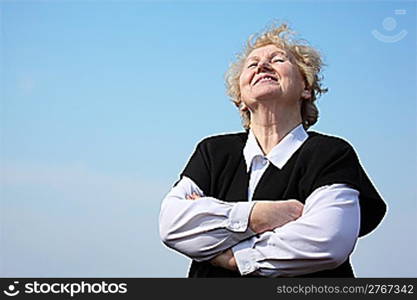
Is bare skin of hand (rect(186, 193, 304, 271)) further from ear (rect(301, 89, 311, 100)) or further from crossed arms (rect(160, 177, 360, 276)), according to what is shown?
ear (rect(301, 89, 311, 100))

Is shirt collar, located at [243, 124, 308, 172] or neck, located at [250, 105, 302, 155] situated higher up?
neck, located at [250, 105, 302, 155]

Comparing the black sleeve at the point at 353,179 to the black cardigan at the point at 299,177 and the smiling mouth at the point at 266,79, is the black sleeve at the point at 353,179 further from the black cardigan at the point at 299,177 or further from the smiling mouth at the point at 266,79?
the smiling mouth at the point at 266,79

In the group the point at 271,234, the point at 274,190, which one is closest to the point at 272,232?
the point at 271,234

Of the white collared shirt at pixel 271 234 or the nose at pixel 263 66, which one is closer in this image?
the white collared shirt at pixel 271 234

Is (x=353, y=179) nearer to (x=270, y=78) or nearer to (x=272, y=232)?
(x=272, y=232)

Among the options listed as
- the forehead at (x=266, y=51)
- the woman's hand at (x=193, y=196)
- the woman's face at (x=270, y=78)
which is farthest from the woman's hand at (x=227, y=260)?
the forehead at (x=266, y=51)

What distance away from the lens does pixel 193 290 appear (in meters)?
1.75

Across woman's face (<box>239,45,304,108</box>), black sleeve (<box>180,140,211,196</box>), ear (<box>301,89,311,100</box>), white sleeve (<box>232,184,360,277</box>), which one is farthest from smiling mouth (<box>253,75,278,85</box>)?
white sleeve (<box>232,184,360,277</box>)

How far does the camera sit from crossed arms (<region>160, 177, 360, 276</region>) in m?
1.59

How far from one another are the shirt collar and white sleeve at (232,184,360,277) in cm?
17

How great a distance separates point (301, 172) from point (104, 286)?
66 cm

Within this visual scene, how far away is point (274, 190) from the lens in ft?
5.61

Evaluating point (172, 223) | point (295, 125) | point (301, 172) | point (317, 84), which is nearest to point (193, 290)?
point (172, 223)
